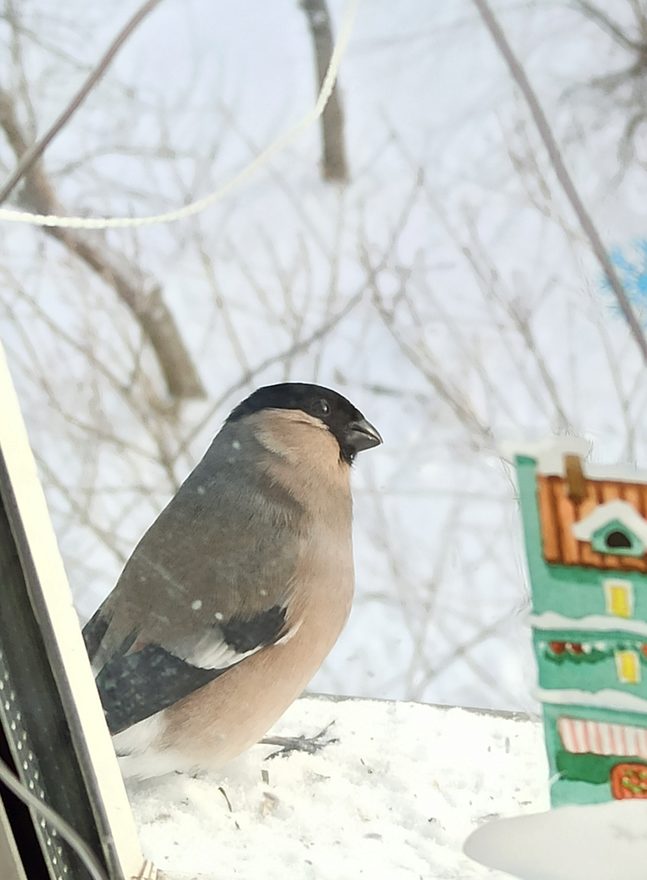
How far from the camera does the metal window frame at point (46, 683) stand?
2.33ft

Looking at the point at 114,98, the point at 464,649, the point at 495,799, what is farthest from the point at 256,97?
the point at 495,799

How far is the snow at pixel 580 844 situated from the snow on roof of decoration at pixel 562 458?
23cm

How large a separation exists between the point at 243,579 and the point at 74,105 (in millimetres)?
387

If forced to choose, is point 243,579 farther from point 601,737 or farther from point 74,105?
point 74,105

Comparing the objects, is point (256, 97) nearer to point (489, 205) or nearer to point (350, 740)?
point (489, 205)

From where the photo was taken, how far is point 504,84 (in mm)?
632

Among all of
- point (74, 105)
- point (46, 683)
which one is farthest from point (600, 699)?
point (74, 105)

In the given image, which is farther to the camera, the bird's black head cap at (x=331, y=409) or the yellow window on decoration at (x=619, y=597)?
the bird's black head cap at (x=331, y=409)

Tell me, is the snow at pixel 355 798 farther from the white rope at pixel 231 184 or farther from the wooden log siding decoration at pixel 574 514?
Result: the white rope at pixel 231 184

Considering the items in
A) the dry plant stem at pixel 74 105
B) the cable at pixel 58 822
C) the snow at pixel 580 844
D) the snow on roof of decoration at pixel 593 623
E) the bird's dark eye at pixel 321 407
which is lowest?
the snow at pixel 580 844

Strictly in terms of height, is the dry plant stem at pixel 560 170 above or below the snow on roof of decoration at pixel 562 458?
above

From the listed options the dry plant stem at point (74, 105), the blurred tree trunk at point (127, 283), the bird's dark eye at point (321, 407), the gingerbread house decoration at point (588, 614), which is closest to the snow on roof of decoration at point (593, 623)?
the gingerbread house decoration at point (588, 614)

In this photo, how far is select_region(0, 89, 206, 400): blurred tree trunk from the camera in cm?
75

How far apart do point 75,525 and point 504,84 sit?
1.61 feet
